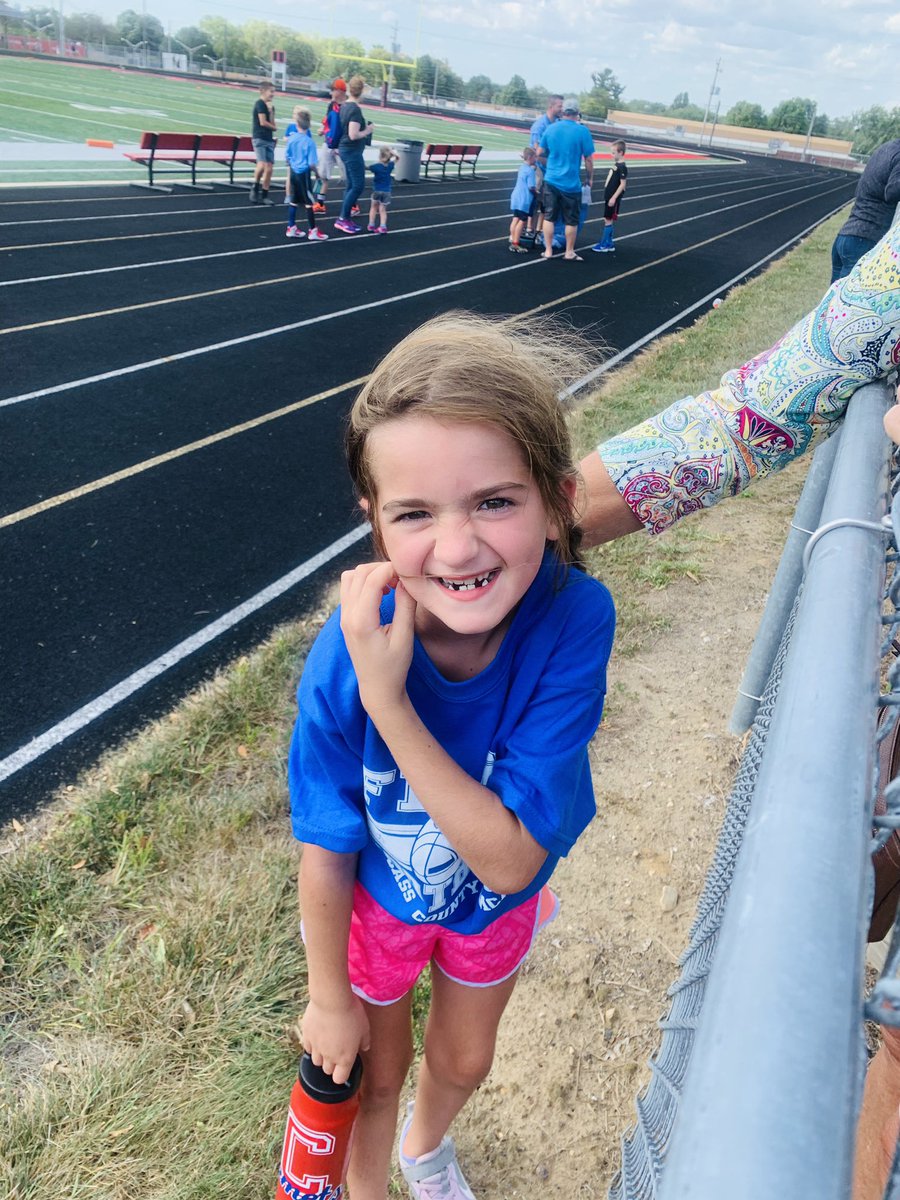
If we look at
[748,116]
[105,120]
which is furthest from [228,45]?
[105,120]

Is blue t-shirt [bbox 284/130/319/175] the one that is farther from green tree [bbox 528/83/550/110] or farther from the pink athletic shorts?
green tree [bbox 528/83/550/110]

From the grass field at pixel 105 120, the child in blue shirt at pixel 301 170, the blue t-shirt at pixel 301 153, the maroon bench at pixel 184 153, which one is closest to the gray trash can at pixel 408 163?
the maroon bench at pixel 184 153

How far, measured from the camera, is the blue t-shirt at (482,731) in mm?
1369

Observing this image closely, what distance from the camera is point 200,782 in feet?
10.7

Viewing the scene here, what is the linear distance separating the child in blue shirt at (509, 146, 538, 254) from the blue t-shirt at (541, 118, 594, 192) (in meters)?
0.41

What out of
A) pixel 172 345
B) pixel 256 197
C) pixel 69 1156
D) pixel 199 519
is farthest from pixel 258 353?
pixel 256 197

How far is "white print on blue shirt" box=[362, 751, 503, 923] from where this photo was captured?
4.74 ft

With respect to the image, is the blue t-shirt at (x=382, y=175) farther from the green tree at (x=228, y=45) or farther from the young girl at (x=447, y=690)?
the green tree at (x=228, y=45)

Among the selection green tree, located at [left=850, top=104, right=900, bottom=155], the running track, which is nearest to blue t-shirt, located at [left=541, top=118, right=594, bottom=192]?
the running track

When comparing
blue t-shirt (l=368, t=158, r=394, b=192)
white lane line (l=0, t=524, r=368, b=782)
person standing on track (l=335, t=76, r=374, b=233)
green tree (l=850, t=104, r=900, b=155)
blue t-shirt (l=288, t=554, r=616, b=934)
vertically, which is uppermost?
green tree (l=850, t=104, r=900, b=155)

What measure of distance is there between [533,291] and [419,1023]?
10.8 meters

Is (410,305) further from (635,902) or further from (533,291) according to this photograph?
(635,902)

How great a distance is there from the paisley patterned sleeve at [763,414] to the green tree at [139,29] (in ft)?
333

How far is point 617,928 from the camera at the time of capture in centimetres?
282
